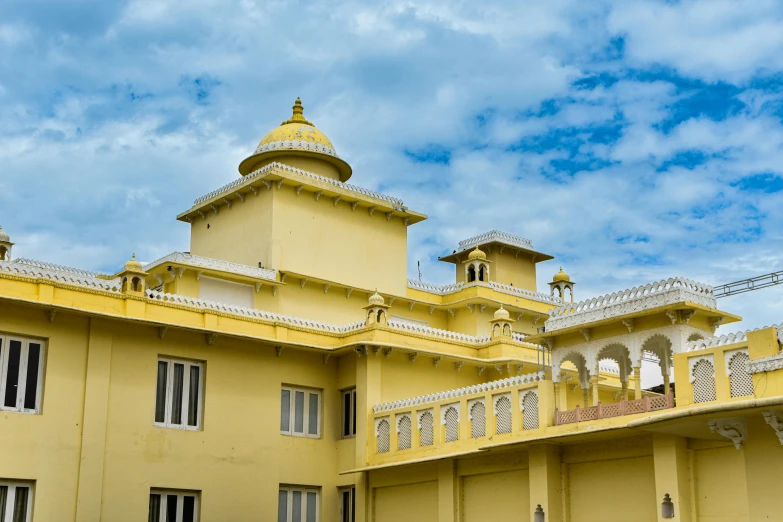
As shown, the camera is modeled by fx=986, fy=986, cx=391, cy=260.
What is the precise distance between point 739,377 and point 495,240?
19.9 m

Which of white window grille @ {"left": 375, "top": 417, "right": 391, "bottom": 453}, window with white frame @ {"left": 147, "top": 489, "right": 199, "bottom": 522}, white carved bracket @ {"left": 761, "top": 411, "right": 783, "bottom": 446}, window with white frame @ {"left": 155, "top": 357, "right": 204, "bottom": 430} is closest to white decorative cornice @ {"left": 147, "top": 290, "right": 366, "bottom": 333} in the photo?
window with white frame @ {"left": 155, "top": 357, "right": 204, "bottom": 430}

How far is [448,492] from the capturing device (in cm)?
2158

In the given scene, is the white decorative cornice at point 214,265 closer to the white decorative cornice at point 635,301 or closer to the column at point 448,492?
the column at point 448,492

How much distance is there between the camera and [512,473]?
2044 centimetres

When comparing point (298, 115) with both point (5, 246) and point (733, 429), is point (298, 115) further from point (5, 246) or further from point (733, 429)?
point (733, 429)

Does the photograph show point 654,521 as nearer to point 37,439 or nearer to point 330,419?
point 330,419

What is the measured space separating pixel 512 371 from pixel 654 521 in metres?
8.56

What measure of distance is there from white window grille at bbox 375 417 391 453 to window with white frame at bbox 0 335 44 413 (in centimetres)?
776

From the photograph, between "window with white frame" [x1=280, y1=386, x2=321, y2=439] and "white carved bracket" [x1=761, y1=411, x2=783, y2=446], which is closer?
"white carved bracket" [x1=761, y1=411, x2=783, y2=446]

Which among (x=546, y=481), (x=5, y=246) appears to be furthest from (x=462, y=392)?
(x=5, y=246)

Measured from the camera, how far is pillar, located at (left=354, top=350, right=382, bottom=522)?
23.5 metres

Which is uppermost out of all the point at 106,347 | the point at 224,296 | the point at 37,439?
the point at 224,296

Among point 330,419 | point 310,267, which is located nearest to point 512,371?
point 330,419

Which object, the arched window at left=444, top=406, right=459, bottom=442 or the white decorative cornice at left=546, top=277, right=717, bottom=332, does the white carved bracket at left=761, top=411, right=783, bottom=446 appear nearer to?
the white decorative cornice at left=546, top=277, right=717, bottom=332
